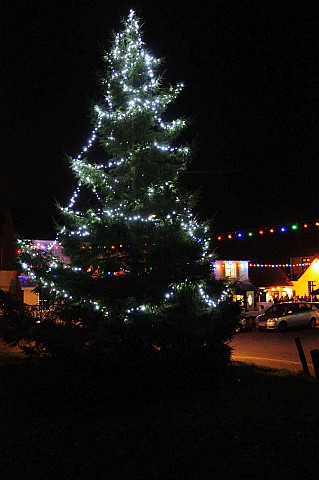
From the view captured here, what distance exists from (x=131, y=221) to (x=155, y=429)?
4.67 meters

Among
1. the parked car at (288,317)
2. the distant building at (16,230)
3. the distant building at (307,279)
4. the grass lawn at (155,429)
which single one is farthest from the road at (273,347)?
the distant building at (16,230)

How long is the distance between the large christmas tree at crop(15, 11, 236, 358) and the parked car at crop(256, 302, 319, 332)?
1675 centimetres

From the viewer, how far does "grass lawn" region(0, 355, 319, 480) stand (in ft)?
18.2

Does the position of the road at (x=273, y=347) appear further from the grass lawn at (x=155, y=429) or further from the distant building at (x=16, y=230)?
the distant building at (x=16, y=230)

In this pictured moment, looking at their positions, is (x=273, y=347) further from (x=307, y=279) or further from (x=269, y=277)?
(x=307, y=279)

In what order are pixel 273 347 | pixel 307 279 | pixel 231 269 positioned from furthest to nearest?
pixel 307 279
pixel 231 269
pixel 273 347

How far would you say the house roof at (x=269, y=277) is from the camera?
1575 inches

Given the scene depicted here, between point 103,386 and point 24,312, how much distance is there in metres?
2.28

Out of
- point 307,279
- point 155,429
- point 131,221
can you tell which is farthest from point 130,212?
point 307,279

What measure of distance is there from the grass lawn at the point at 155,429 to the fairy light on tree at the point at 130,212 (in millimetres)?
1811

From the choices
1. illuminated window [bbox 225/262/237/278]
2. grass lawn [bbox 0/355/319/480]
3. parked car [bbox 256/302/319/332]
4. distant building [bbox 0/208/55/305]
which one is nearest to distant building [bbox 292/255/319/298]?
illuminated window [bbox 225/262/237/278]

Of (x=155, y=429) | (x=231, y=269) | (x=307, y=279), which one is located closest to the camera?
(x=155, y=429)

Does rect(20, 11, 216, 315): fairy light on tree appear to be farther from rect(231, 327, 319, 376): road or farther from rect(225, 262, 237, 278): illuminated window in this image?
rect(225, 262, 237, 278): illuminated window

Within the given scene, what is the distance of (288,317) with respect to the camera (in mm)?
26984
